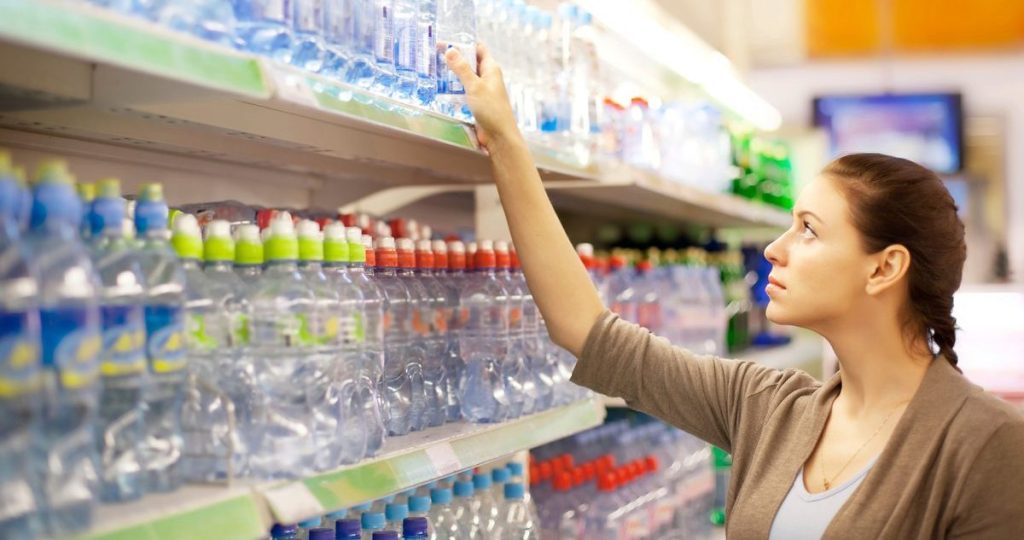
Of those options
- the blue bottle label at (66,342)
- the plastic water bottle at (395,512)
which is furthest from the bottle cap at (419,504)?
the blue bottle label at (66,342)

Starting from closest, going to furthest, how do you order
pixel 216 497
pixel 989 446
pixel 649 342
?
pixel 216 497
pixel 989 446
pixel 649 342

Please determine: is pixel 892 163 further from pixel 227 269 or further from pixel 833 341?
pixel 227 269

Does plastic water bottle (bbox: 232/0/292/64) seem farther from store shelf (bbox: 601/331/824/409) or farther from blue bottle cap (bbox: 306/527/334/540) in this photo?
store shelf (bbox: 601/331/824/409)

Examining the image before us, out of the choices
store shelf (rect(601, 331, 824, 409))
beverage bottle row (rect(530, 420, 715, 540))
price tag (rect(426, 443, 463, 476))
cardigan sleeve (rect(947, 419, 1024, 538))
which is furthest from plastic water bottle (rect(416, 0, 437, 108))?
store shelf (rect(601, 331, 824, 409))

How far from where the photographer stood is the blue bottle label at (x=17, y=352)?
1205mm

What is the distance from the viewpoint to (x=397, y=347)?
2.21 m

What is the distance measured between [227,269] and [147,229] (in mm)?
200

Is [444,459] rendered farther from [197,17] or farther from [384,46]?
[197,17]

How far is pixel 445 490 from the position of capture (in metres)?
2.38

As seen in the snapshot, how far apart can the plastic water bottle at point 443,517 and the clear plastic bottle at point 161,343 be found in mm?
967

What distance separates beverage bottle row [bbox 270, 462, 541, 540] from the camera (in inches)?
80.8

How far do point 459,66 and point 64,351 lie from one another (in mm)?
1011

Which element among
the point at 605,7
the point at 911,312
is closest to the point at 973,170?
the point at 605,7

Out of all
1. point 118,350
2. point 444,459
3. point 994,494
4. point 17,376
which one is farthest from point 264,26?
point 994,494
